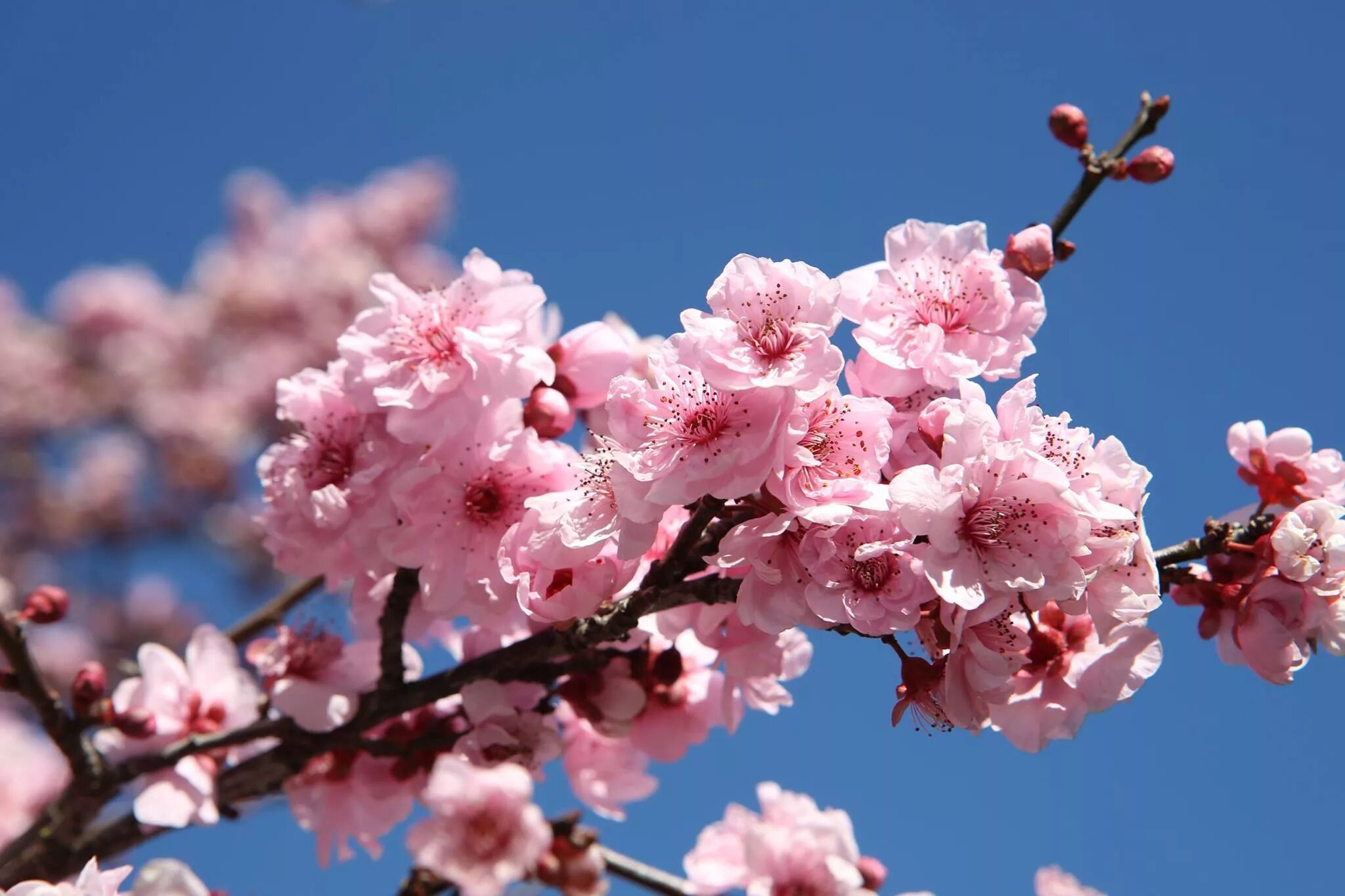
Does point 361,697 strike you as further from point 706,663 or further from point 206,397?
point 206,397

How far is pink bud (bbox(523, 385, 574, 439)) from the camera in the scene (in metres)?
2.22

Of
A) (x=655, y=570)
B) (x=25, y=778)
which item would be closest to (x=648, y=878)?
(x=655, y=570)

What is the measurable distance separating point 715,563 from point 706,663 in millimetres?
884

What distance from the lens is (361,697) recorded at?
235 cm

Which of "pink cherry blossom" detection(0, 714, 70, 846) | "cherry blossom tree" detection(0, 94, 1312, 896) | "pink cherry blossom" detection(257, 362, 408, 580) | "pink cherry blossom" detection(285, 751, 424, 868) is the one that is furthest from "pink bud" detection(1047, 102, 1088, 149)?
"pink cherry blossom" detection(0, 714, 70, 846)

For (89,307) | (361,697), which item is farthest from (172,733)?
(89,307)

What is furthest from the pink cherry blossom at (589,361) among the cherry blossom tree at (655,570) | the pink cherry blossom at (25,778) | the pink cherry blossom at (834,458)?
the pink cherry blossom at (25,778)

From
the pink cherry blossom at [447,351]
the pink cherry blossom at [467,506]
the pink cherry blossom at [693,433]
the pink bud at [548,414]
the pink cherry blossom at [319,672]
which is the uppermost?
the pink cherry blossom at [693,433]

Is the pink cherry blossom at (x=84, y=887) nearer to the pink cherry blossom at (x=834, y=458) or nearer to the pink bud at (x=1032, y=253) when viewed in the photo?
the pink cherry blossom at (x=834, y=458)

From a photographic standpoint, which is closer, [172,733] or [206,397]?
[172,733]

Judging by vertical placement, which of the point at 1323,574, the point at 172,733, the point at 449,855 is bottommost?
the point at 172,733

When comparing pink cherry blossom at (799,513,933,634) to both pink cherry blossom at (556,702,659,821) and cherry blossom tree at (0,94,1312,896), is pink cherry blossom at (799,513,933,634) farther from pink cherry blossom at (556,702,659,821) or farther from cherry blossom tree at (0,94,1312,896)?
pink cherry blossom at (556,702,659,821)

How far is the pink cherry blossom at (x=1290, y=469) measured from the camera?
200 cm

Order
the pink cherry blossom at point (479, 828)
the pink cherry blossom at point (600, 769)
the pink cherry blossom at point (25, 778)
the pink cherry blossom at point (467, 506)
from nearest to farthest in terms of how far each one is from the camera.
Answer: the pink cherry blossom at point (479, 828)
the pink cherry blossom at point (467, 506)
the pink cherry blossom at point (600, 769)
the pink cherry blossom at point (25, 778)
